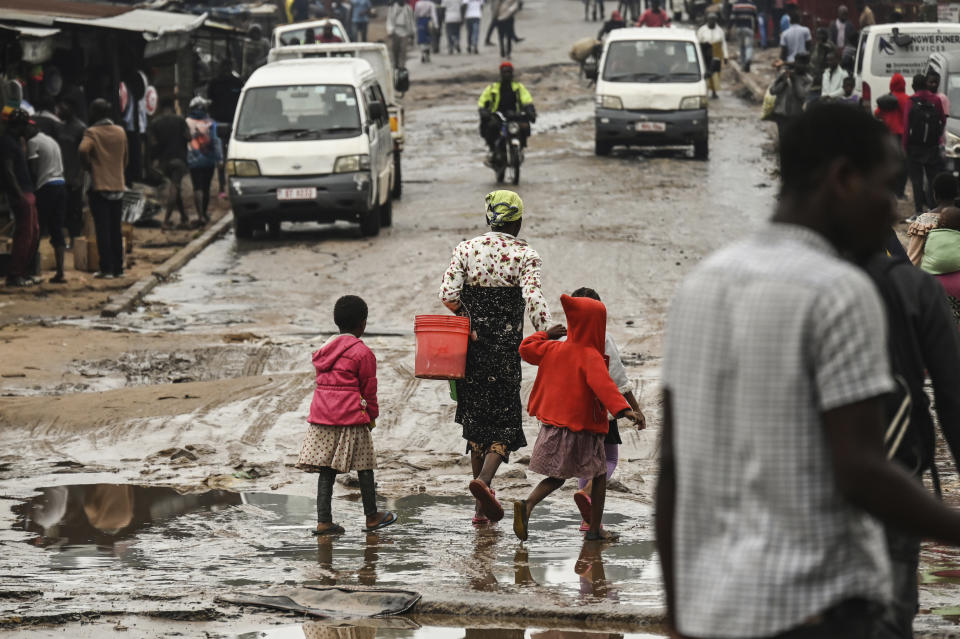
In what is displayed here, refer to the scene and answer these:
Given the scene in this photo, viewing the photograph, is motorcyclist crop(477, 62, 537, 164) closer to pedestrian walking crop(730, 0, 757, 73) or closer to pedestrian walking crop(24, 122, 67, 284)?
pedestrian walking crop(24, 122, 67, 284)

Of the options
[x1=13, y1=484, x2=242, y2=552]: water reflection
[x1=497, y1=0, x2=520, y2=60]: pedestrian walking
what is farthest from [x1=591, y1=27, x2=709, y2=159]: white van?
[x1=13, y1=484, x2=242, y2=552]: water reflection

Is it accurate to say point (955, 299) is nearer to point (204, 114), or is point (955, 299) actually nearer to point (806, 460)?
point (806, 460)

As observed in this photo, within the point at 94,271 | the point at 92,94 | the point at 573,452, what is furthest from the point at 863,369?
the point at 92,94

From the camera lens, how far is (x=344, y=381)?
7.56m

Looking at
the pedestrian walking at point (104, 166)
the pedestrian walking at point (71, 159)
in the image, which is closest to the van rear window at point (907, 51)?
the pedestrian walking at point (71, 159)

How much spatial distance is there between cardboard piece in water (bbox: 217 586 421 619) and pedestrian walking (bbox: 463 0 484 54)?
36.6 meters

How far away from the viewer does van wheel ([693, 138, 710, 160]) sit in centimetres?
2577

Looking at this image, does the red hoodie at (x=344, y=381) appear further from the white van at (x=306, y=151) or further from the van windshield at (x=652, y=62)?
the van windshield at (x=652, y=62)

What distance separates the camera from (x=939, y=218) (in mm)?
8688

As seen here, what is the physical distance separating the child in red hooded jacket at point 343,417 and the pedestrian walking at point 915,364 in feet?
13.2

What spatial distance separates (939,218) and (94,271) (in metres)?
11.1

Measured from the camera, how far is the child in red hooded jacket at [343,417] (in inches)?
298

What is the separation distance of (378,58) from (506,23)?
55.1ft

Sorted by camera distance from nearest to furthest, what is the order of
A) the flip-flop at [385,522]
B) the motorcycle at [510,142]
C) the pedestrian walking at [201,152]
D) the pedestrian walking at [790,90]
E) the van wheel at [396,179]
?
the flip-flop at [385,522]
the pedestrian walking at [201,152]
the motorcycle at [510,142]
the pedestrian walking at [790,90]
the van wheel at [396,179]
